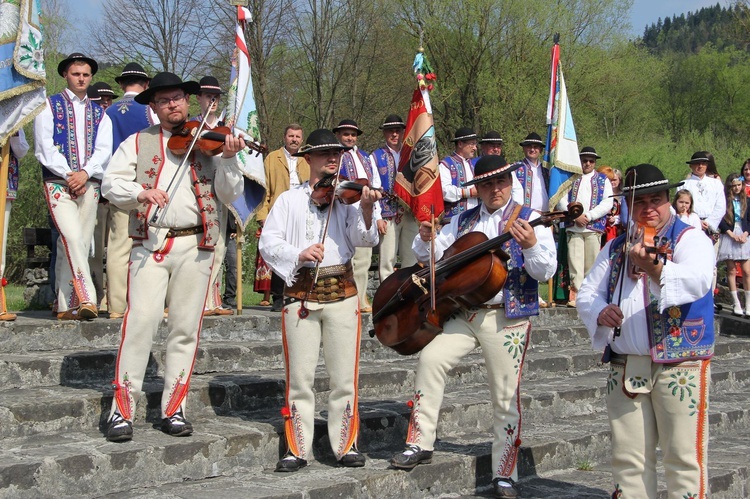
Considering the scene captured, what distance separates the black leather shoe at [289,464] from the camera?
5.74 m

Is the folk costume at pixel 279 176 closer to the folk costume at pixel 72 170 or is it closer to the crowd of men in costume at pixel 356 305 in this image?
the folk costume at pixel 72 170

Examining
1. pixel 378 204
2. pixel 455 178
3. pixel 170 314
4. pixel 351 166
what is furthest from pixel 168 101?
pixel 455 178

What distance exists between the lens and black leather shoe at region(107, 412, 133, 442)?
18.1 ft

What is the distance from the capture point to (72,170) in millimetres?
7605

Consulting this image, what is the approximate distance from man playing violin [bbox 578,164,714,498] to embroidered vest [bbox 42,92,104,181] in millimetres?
4627

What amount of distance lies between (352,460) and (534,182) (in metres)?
6.15

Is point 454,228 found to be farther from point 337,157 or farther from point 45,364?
point 45,364

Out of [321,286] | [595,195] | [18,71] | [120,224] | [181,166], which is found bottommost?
[321,286]

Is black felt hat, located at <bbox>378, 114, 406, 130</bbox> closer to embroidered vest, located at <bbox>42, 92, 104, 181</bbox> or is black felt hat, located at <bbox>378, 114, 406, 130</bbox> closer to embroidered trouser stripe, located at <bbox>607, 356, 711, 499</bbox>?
embroidered vest, located at <bbox>42, 92, 104, 181</bbox>

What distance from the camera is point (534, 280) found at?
19.3 feet

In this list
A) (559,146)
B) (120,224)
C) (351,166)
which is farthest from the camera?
(559,146)

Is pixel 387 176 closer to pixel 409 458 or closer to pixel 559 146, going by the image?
pixel 559 146

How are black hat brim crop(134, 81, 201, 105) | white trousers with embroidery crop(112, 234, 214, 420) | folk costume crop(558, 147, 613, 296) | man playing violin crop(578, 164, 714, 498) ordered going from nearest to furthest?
man playing violin crop(578, 164, 714, 498)
white trousers with embroidery crop(112, 234, 214, 420)
black hat brim crop(134, 81, 201, 105)
folk costume crop(558, 147, 613, 296)

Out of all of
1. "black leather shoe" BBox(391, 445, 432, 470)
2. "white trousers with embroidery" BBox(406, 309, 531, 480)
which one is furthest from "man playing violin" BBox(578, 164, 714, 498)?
"black leather shoe" BBox(391, 445, 432, 470)
